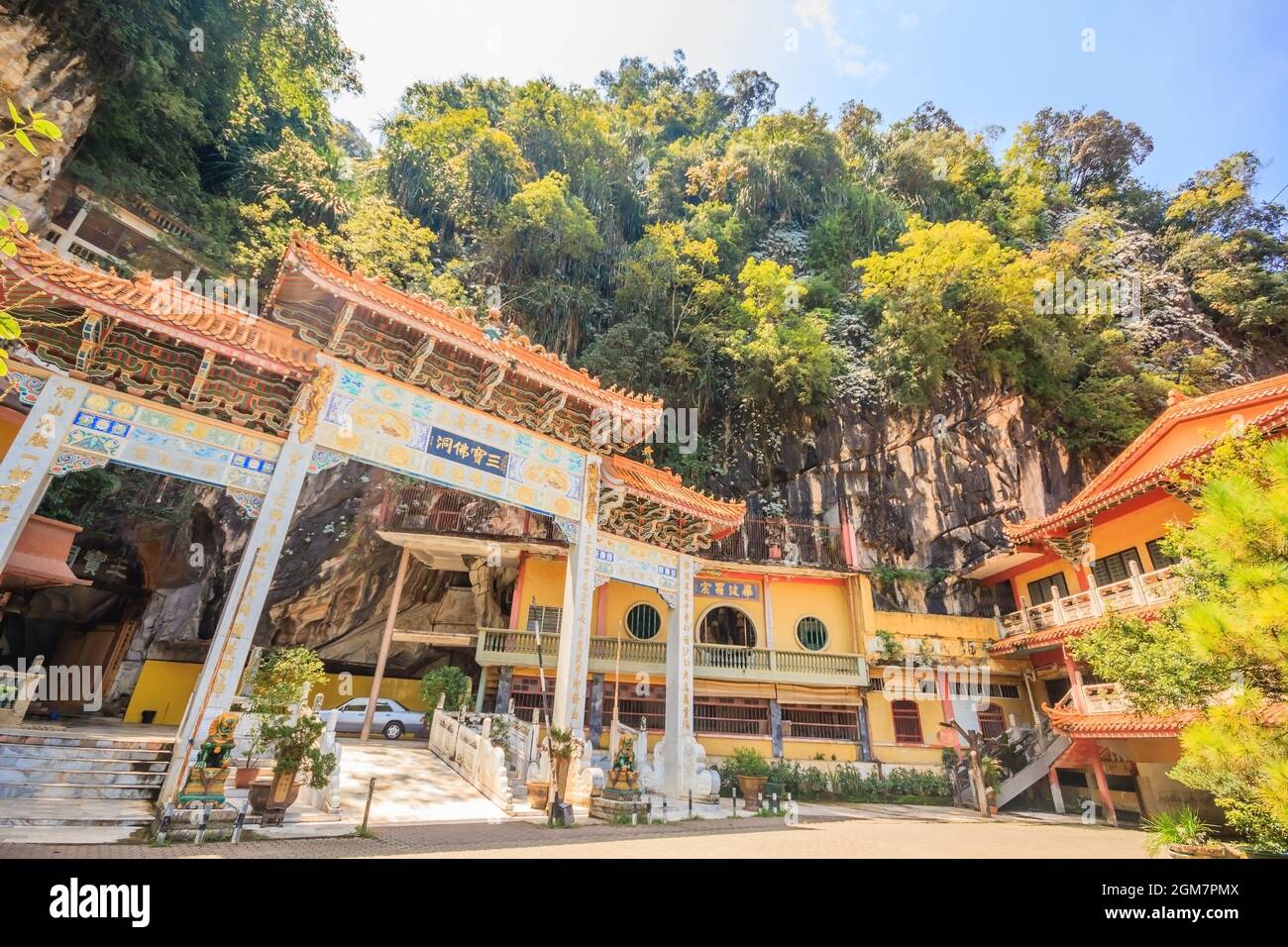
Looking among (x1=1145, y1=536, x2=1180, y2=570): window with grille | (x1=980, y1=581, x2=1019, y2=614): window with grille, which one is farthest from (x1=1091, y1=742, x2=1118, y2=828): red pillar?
(x1=980, y1=581, x2=1019, y2=614): window with grille

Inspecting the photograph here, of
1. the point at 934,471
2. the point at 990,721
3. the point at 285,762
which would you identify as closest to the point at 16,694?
the point at 285,762

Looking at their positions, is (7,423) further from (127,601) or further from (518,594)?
(518,594)

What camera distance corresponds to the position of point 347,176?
1051 inches

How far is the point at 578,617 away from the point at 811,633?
32.5 ft

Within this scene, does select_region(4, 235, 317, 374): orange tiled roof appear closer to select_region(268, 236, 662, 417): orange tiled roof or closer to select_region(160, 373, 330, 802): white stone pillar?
select_region(160, 373, 330, 802): white stone pillar

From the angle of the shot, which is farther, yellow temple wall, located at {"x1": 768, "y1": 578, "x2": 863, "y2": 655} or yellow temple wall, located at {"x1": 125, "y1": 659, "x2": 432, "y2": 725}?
yellow temple wall, located at {"x1": 768, "y1": 578, "x2": 863, "y2": 655}

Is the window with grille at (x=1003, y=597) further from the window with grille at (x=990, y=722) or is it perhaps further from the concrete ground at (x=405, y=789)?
the concrete ground at (x=405, y=789)

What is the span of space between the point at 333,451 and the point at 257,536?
156cm

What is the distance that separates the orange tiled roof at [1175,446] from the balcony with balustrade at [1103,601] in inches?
68.2

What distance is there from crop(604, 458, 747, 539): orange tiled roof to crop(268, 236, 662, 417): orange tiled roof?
120 cm

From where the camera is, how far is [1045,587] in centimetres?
1822

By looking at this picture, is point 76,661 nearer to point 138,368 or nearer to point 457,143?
point 138,368

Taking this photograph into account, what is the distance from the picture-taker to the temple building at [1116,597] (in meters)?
11.9

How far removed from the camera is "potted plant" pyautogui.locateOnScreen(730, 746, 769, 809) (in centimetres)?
1287
